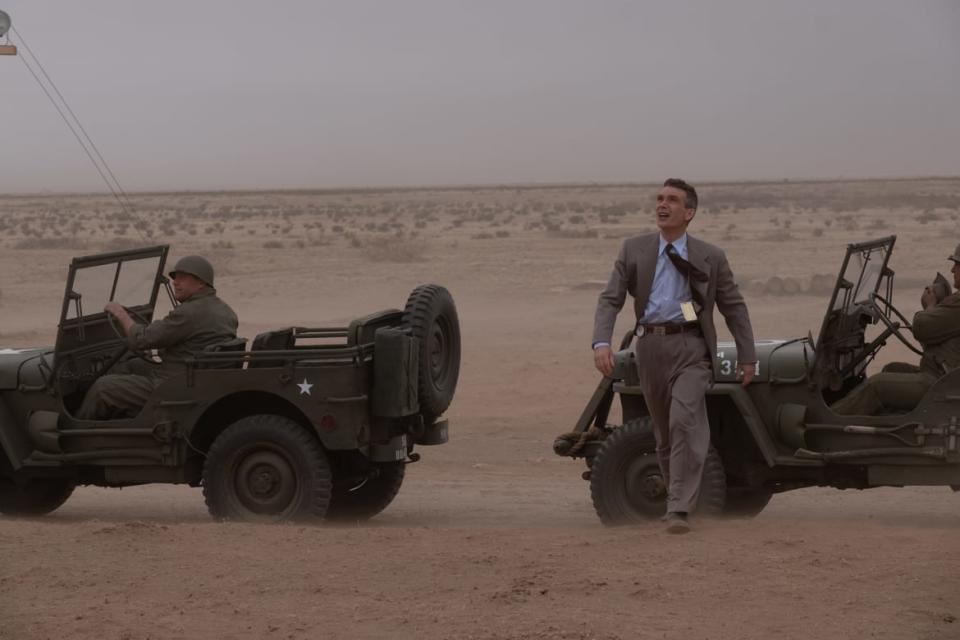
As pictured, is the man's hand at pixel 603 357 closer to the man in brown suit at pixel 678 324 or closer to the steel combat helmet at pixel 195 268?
the man in brown suit at pixel 678 324

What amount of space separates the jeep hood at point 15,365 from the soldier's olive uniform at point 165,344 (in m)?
0.41

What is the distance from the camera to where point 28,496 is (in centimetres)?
1010

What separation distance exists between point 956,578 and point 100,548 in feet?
13.0

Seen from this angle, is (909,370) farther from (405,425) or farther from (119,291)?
(119,291)

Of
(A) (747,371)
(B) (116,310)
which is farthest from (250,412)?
(A) (747,371)

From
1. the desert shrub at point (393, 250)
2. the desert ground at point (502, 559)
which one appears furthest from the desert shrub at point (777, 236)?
the desert ground at point (502, 559)

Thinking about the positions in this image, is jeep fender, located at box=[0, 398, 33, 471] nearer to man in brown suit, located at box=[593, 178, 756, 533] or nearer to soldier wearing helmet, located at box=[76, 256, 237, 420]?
soldier wearing helmet, located at box=[76, 256, 237, 420]

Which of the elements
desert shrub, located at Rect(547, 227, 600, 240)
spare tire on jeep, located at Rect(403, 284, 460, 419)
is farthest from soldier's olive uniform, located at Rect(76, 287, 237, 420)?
desert shrub, located at Rect(547, 227, 600, 240)

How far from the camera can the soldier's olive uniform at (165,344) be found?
9188 mm

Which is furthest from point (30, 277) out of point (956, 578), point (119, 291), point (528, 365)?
point (956, 578)

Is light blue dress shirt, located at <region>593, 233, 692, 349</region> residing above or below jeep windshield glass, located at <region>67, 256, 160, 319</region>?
above

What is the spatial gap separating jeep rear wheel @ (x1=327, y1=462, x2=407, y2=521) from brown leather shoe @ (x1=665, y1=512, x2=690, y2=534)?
2.47m

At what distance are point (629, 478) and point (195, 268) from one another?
9.22 feet

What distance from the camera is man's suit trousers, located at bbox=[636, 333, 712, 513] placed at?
7898 mm
